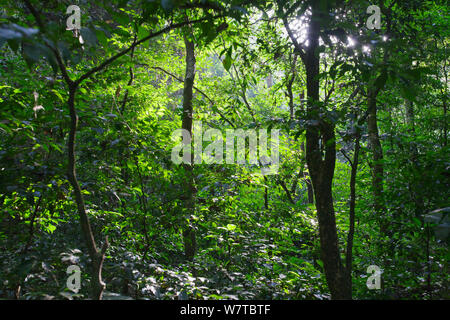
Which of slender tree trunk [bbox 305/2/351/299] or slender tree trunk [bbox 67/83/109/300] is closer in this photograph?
slender tree trunk [bbox 67/83/109/300]

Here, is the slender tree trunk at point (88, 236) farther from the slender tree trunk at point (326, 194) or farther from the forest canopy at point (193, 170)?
the slender tree trunk at point (326, 194)

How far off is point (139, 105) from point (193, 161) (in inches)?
89.0

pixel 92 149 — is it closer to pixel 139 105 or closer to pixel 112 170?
pixel 112 170

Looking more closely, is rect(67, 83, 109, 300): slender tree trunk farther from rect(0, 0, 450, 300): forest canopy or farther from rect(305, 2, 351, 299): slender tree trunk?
rect(305, 2, 351, 299): slender tree trunk

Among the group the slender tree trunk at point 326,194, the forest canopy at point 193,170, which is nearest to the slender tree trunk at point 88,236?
the forest canopy at point 193,170

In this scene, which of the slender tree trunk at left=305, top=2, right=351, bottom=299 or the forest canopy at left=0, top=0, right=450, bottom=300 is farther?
the slender tree trunk at left=305, top=2, right=351, bottom=299

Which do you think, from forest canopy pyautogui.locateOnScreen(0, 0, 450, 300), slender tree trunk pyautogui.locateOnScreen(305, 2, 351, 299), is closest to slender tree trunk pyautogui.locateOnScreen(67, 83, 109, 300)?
forest canopy pyautogui.locateOnScreen(0, 0, 450, 300)

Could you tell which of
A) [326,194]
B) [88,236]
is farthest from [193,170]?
[88,236]

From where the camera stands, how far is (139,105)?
571 centimetres

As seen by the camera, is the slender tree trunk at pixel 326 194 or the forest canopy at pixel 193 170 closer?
the forest canopy at pixel 193 170

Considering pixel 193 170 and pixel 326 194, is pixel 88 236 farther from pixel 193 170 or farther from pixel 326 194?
pixel 193 170
